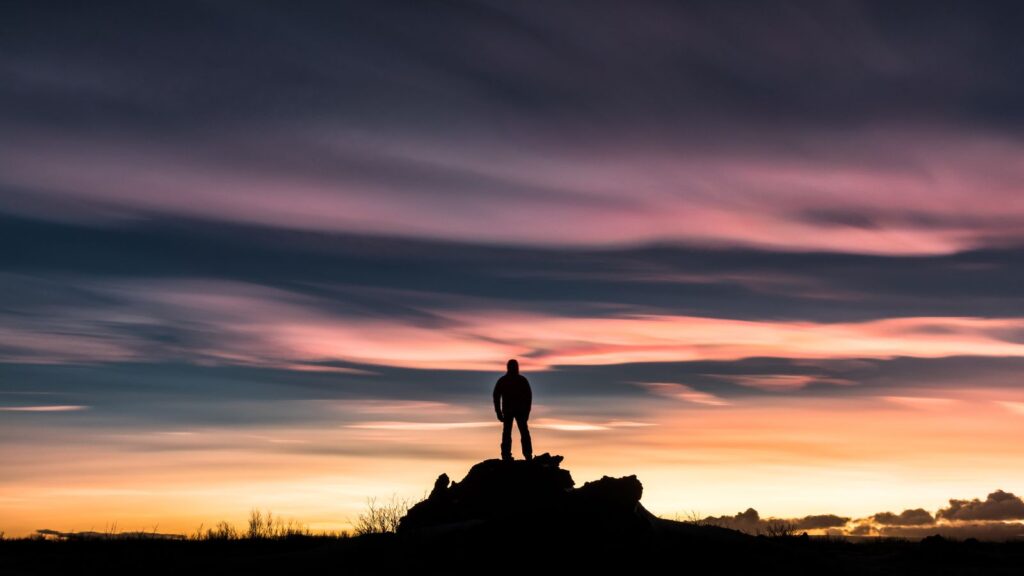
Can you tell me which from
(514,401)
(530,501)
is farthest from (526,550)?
(514,401)

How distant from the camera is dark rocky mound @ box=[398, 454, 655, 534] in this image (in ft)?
74.4

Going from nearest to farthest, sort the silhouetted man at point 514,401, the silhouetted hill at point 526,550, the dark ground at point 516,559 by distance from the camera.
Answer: the dark ground at point 516,559
the silhouetted hill at point 526,550
the silhouetted man at point 514,401

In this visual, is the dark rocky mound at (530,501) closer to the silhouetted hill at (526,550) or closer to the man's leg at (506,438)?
the silhouetted hill at (526,550)

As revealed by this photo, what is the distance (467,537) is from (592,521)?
2.87 meters

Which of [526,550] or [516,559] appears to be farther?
[526,550]

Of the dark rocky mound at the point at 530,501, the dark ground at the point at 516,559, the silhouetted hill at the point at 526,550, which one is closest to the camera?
the dark ground at the point at 516,559

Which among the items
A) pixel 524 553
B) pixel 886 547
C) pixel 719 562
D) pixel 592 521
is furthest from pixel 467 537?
pixel 886 547

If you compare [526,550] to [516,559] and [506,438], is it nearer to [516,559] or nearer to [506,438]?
[516,559]

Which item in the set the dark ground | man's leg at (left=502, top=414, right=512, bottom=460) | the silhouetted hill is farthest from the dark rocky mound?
man's leg at (left=502, top=414, right=512, bottom=460)

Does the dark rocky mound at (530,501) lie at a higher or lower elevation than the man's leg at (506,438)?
lower

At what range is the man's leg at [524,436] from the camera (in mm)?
26875

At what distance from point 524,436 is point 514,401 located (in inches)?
41.8

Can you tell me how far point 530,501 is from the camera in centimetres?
2450

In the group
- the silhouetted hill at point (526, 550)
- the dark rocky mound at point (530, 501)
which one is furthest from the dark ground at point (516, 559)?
the dark rocky mound at point (530, 501)
